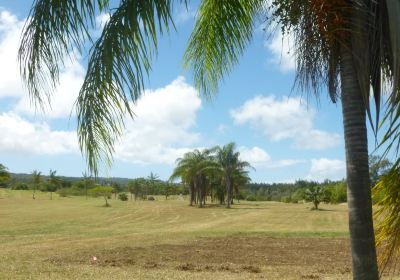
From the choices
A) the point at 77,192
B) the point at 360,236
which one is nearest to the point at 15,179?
the point at 77,192

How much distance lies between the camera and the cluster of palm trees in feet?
242

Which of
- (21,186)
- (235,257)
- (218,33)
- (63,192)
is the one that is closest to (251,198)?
(63,192)

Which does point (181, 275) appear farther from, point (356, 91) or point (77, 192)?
point (77, 192)

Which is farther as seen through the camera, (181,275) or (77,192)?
(77,192)

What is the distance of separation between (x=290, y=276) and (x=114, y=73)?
8.44 meters

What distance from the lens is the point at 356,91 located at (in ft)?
12.9

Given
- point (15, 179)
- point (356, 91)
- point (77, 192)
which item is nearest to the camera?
point (356, 91)

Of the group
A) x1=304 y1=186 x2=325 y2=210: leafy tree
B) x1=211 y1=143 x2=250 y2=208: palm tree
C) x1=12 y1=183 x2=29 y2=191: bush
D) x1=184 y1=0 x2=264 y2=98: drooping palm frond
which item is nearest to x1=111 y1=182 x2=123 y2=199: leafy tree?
x1=12 y1=183 x2=29 y2=191: bush

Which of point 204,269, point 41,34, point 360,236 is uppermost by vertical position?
point 41,34

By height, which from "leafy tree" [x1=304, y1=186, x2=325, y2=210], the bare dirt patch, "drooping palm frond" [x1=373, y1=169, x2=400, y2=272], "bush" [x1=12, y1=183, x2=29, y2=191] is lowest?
the bare dirt patch

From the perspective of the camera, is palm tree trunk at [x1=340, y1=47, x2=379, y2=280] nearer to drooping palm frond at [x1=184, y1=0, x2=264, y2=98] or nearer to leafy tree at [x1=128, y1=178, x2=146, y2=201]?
drooping palm frond at [x1=184, y1=0, x2=264, y2=98]

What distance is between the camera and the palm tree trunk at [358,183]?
12.2 ft

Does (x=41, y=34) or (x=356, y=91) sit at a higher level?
(x=41, y=34)

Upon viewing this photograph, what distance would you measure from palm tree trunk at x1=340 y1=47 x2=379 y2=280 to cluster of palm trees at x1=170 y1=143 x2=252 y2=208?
68968 millimetres
